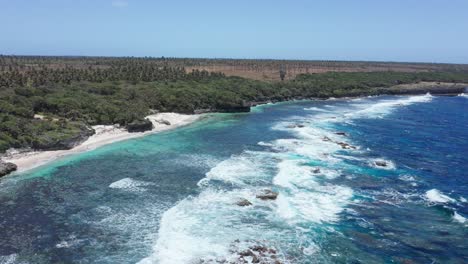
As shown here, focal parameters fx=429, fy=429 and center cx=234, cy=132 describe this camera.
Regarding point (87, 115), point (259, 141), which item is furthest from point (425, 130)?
point (87, 115)

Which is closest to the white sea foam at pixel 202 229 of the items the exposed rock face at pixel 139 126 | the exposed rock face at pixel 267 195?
the exposed rock face at pixel 267 195

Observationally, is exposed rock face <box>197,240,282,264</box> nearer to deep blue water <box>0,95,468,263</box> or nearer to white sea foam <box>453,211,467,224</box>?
deep blue water <box>0,95,468,263</box>

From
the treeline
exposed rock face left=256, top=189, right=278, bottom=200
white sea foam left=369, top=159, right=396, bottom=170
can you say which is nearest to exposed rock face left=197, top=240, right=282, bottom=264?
exposed rock face left=256, top=189, right=278, bottom=200

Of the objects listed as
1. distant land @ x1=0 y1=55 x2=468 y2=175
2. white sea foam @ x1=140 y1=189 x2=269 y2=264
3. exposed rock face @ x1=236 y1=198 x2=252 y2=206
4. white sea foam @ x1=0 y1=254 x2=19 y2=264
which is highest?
distant land @ x1=0 y1=55 x2=468 y2=175

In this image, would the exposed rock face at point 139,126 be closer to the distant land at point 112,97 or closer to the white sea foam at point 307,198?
the distant land at point 112,97

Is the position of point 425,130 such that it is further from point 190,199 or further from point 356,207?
point 190,199

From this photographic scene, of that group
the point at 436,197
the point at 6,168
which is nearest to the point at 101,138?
the point at 6,168
